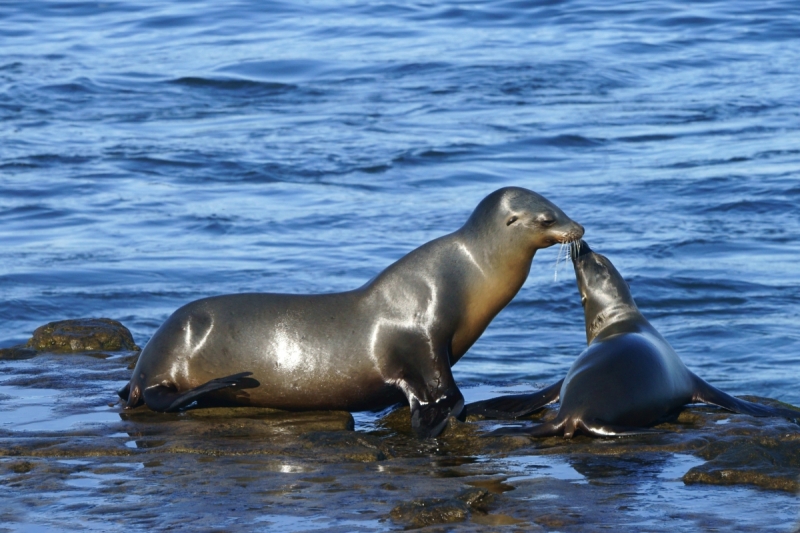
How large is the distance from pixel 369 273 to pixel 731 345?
3954 millimetres

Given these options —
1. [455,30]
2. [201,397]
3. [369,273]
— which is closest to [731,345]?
[369,273]

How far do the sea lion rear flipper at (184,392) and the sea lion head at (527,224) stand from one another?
143 centimetres

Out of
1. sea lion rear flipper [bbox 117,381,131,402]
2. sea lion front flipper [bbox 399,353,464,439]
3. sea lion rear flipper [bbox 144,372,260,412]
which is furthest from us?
sea lion rear flipper [bbox 117,381,131,402]

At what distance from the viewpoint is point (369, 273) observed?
14.2 metres

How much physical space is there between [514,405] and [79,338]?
343 cm

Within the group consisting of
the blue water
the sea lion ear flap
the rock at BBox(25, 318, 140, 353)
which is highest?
the sea lion ear flap

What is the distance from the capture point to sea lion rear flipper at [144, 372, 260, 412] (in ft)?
21.0

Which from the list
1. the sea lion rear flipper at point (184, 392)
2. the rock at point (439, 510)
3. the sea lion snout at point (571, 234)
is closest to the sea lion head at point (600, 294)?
the sea lion snout at point (571, 234)

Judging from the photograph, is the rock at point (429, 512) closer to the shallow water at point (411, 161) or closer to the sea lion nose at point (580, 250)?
the shallow water at point (411, 161)

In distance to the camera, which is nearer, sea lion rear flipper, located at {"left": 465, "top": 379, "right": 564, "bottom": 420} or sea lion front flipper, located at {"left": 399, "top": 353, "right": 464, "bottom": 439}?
sea lion front flipper, located at {"left": 399, "top": 353, "right": 464, "bottom": 439}

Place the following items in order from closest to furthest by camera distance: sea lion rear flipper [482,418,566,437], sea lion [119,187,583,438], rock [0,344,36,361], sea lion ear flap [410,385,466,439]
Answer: sea lion rear flipper [482,418,566,437], sea lion ear flap [410,385,466,439], sea lion [119,187,583,438], rock [0,344,36,361]

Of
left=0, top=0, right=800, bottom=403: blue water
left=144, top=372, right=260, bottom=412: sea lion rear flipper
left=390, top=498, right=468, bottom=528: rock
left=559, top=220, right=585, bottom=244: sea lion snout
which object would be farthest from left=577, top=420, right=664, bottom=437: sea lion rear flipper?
left=0, top=0, right=800, bottom=403: blue water

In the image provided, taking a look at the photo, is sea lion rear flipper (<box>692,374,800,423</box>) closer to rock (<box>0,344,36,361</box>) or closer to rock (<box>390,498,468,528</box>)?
rock (<box>390,498,468,528</box>)

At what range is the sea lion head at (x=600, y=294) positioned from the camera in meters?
7.26
